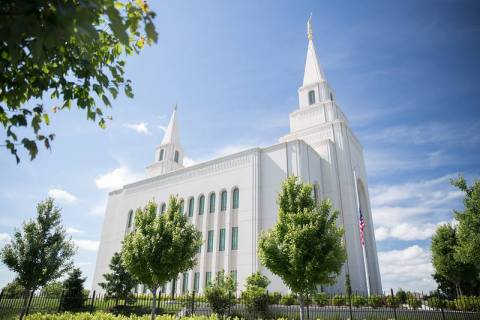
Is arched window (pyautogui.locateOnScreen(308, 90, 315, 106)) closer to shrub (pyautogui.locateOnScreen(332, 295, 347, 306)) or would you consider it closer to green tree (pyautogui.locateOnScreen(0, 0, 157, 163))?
shrub (pyautogui.locateOnScreen(332, 295, 347, 306))

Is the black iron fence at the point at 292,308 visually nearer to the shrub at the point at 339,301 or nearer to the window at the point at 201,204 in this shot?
the shrub at the point at 339,301

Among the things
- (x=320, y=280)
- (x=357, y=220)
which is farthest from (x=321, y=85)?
(x=320, y=280)

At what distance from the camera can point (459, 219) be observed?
1925cm

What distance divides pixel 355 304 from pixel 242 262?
11100 millimetres

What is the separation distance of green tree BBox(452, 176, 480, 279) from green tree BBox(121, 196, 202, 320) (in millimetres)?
15761

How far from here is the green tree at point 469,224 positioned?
17594mm

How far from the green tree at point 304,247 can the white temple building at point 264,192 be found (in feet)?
38.3

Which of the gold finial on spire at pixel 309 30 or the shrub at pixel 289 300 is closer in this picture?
the shrub at pixel 289 300

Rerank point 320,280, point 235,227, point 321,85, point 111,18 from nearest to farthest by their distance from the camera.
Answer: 1. point 111,18
2. point 320,280
3. point 235,227
4. point 321,85

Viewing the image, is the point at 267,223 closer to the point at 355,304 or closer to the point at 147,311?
the point at 355,304

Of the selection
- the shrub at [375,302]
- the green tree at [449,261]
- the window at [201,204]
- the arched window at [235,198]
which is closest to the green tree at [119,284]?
the window at [201,204]

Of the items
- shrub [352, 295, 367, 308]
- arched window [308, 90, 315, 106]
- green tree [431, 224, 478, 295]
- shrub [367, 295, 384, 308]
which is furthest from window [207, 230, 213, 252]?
green tree [431, 224, 478, 295]

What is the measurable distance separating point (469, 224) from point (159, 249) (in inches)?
709

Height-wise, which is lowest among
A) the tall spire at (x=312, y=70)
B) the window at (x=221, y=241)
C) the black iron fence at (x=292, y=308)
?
the black iron fence at (x=292, y=308)
